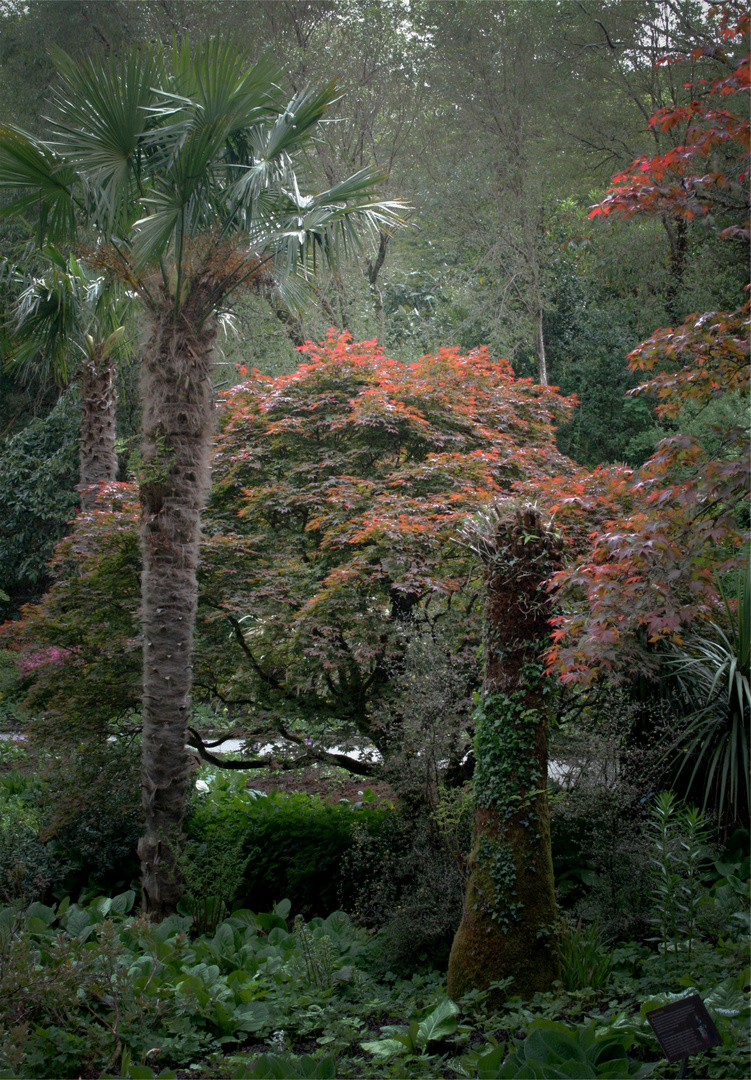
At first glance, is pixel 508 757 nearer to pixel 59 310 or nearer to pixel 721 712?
pixel 721 712

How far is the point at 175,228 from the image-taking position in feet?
18.4

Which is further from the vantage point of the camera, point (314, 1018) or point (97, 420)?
point (97, 420)

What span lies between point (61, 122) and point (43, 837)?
527 centimetres

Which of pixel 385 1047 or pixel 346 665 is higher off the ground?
pixel 346 665

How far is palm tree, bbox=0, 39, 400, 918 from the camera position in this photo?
558 cm

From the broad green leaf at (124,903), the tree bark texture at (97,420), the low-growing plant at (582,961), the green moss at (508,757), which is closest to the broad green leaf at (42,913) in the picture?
the broad green leaf at (124,903)

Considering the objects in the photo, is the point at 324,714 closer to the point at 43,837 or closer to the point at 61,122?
the point at 43,837

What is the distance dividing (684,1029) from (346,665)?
3984 millimetres

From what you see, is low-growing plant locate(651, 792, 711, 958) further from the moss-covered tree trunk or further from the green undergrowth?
the moss-covered tree trunk

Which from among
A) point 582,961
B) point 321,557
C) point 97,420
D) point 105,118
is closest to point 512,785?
point 582,961

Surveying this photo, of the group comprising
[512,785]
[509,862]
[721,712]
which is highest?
[721,712]

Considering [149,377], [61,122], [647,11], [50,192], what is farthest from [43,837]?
[647,11]

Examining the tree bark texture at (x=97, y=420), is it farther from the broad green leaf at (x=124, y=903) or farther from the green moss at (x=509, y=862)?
the green moss at (x=509, y=862)

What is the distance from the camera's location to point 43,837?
6414 millimetres
